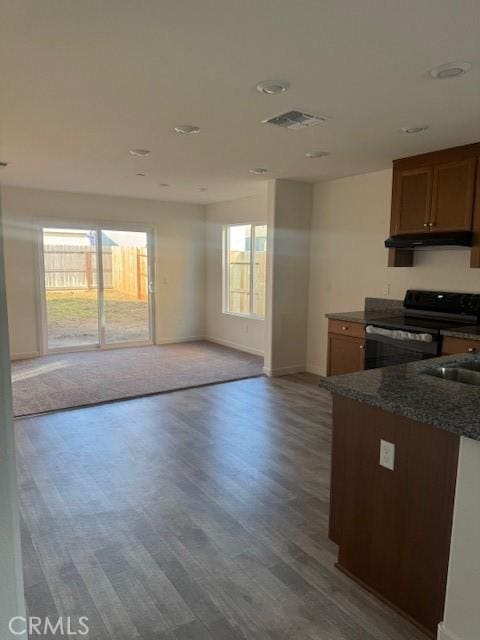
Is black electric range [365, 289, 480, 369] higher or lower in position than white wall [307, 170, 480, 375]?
lower

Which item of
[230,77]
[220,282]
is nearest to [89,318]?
[220,282]

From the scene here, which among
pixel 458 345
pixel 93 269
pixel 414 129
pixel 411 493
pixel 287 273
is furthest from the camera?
pixel 93 269

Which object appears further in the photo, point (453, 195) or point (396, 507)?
point (453, 195)

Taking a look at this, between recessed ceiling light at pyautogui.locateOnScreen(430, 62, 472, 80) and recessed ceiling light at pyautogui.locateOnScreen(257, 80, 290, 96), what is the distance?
0.79 m

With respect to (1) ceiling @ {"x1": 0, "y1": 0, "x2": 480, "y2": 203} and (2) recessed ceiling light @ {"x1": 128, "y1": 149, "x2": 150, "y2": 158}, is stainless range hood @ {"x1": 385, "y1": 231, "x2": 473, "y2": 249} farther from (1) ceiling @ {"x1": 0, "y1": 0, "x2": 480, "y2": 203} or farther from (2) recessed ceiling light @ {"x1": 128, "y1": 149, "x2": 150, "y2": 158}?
(2) recessed ceiling light @ {"x1": 128, "y1": 149, "x2": 150, "y2": 158}

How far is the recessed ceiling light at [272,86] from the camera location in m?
2.49

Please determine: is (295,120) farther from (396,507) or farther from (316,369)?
(316,369)

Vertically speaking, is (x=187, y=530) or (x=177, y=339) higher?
(x=177, y=339)

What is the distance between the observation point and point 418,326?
3.81m

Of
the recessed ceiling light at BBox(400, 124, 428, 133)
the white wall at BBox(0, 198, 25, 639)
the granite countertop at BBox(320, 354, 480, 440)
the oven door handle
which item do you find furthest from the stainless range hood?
the white wall at BBox(0, 198, 25, 639)

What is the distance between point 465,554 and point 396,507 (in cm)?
32

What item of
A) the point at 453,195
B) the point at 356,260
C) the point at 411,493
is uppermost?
Result: the point at 453,195

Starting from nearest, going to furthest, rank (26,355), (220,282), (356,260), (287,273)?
(356,260) → (287,273) → (26,355) → (220,282)

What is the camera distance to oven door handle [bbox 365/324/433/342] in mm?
3729
